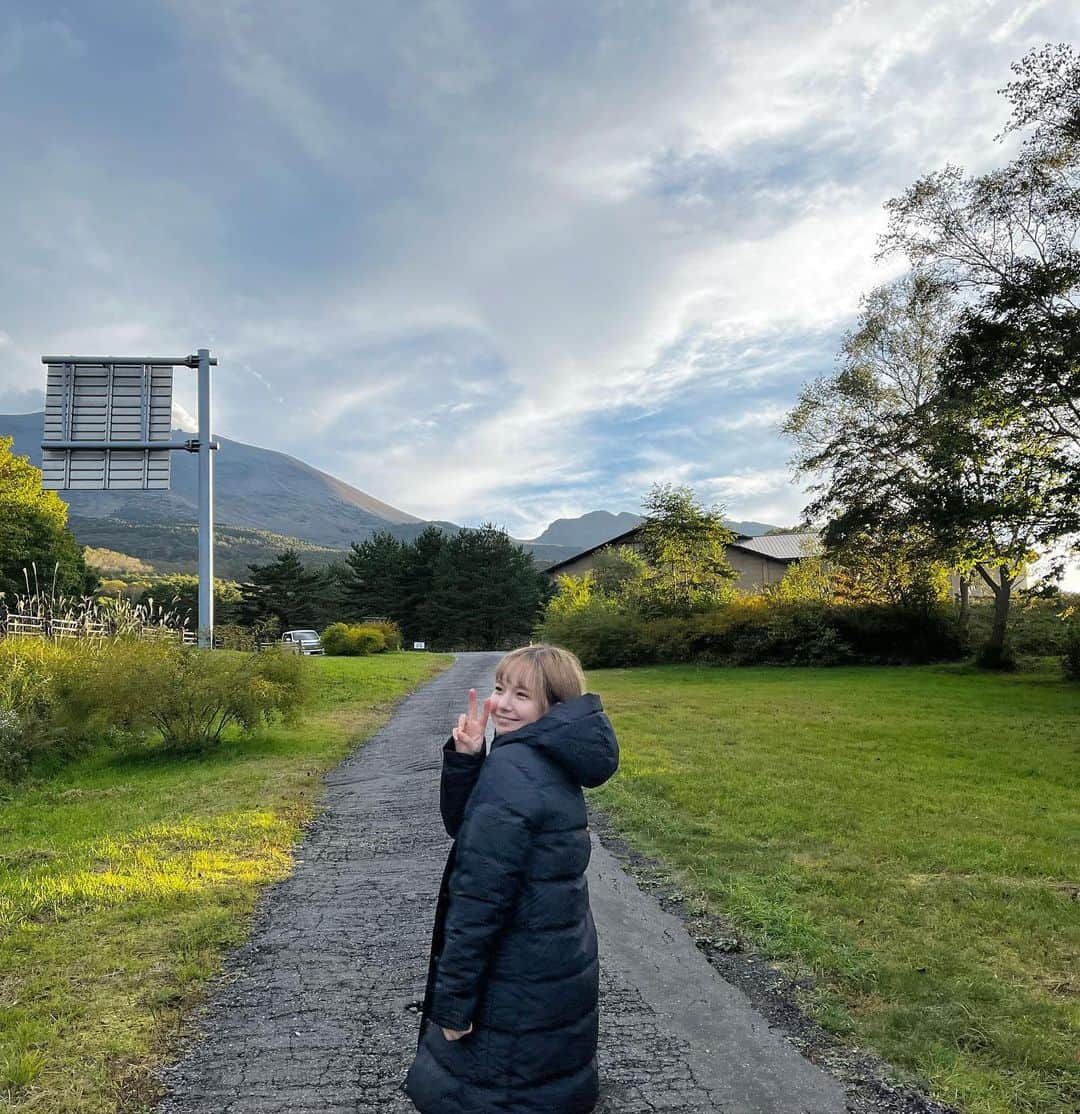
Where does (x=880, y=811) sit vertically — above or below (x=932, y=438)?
below

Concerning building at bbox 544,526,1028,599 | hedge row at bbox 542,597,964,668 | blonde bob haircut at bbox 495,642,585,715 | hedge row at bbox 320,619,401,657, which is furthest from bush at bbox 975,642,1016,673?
building at bbox 544,526,1028,599

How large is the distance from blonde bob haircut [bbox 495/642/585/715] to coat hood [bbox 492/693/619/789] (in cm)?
11

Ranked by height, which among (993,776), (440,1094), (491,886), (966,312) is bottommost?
Answer: (993,776)

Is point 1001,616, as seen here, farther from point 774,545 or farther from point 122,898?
point 774,545

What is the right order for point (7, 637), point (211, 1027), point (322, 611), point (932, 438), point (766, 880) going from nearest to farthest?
point (211, 1027) < point (766, 880) < point (7, 637) < point (932, 438) < point (322, 611)

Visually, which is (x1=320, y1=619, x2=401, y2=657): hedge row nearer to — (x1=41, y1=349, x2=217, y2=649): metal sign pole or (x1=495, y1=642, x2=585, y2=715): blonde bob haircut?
(x1=41, y1=349, x2=217, y2=649): metal sign pole

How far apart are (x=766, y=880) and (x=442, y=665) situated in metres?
25.4

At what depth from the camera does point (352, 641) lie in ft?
122

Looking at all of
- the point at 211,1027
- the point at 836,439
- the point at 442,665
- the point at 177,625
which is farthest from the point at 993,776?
the point at 442,665

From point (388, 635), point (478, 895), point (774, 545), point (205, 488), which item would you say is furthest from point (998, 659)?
point (774, 545)

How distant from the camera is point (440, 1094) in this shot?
7.15ft

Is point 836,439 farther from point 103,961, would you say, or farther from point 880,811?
point 103,961

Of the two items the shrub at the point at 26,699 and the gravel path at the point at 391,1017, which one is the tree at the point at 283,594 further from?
the gravel path at the point at 391,1017

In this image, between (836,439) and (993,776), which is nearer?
(993,776)
